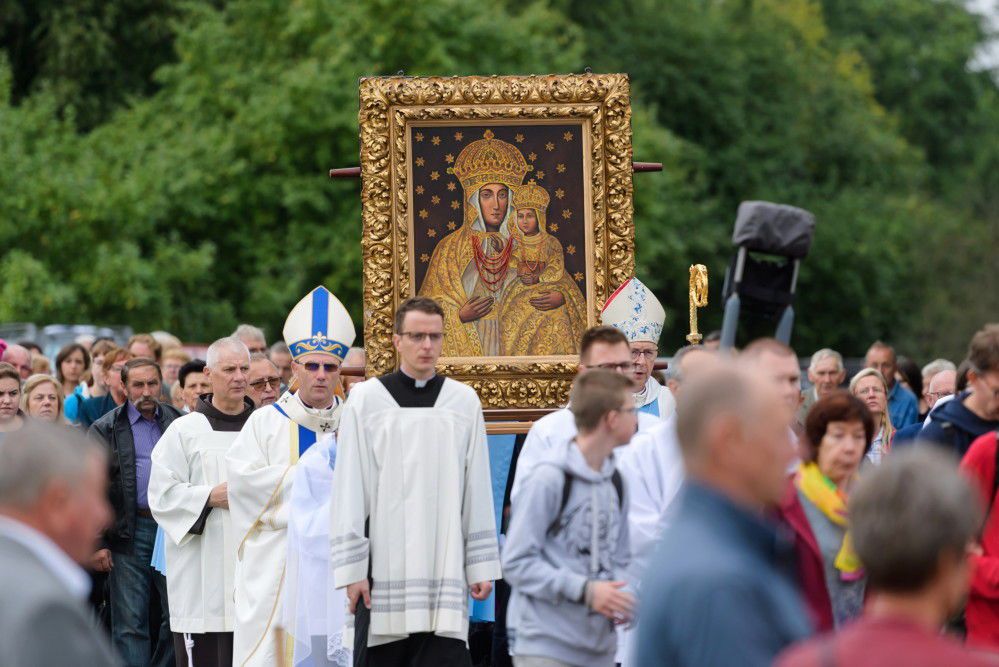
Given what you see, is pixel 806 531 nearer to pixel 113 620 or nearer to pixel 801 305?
pixel 113 620

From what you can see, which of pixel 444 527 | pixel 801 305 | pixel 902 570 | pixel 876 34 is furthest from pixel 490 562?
pixel 876 34

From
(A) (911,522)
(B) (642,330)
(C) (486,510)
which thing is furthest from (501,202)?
(A) (911,522)

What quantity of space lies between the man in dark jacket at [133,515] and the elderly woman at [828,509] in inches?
226

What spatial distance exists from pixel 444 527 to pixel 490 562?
0.26 meters

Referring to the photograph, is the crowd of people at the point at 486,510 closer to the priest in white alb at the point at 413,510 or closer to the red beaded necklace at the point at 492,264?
the priest in white alb at the point at 413,510

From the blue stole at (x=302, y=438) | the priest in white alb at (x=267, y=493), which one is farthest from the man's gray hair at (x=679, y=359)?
the blue stole at (x=302, y=438)

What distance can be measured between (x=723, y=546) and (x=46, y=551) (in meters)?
1.42

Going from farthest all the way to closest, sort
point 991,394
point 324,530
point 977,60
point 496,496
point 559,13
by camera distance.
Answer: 1. point 977,60
2. point 559,13
3. point 496,496
4. point 324,530
5. point 991,394

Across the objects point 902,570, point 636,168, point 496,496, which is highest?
point 636,168

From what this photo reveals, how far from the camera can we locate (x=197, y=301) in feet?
96.7

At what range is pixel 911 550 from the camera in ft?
12.0

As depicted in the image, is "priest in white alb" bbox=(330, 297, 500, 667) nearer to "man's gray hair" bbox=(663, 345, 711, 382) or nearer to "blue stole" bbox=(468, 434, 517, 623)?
"man's gray hair" bbox=(663, 345, 711, 382)

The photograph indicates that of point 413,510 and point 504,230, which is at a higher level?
point 504,230

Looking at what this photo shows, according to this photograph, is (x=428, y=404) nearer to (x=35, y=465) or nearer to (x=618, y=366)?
(x=618, y=366)
